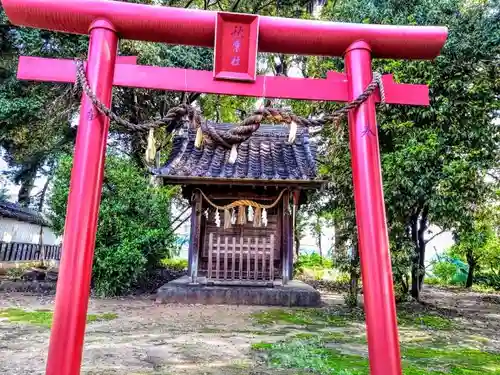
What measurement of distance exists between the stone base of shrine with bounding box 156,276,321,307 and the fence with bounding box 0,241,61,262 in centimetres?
980

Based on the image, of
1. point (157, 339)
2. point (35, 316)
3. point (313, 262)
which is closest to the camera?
point (157, 339)

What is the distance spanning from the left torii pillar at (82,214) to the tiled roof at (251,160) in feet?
18.9

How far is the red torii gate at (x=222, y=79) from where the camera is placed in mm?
2928

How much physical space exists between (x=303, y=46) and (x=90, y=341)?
4.79 metres

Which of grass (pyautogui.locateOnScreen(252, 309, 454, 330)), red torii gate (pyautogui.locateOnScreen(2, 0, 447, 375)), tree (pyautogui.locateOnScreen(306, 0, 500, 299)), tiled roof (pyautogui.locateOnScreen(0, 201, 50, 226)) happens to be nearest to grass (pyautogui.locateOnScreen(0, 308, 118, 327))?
grass (pyautogui.locateOnScreen(252, 309, 454, 330))

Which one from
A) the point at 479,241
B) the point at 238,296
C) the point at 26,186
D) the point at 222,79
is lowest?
the point at 238,296

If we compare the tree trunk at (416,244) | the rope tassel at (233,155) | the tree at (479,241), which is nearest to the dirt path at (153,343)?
the rope tassel at (233,155)

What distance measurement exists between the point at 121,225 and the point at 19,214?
1204 cm

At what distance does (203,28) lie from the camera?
3504 mm

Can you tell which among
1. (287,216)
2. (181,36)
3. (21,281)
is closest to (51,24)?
(181,36)

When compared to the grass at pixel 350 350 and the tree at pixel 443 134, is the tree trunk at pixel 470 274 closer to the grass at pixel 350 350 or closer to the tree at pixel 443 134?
the tree at pixel 443 134

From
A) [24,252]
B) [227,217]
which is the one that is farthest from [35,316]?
[24,252]

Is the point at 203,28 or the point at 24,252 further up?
the point at 203,28

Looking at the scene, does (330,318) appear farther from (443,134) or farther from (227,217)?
(443,134)
